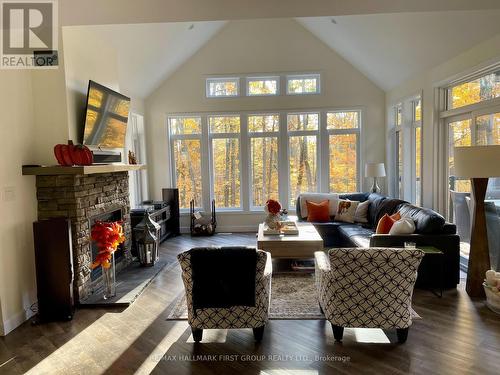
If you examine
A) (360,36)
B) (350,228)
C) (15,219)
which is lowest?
(350,228)

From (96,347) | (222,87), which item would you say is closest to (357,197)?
(222,87)

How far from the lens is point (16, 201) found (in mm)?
3281

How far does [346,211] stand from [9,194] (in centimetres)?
480

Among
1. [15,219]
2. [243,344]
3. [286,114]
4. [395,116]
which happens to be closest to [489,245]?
[243,344]

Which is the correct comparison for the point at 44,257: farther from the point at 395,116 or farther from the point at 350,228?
the point at 395,116

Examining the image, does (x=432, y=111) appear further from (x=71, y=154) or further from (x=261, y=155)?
(x=71, y=154)

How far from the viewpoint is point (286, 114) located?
7.13 meters

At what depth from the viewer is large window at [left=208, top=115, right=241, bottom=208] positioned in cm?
728

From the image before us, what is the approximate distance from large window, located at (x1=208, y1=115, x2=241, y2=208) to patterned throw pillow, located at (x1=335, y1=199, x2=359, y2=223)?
2.29 m

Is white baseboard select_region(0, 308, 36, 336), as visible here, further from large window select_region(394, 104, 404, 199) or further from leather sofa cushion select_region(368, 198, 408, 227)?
large window select_region(394, 104, 404, 199)

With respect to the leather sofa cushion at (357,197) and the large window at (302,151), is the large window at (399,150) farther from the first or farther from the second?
the large window at (302,151)

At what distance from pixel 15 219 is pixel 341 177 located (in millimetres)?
5737

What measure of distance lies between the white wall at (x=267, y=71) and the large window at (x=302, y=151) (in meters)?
0.30

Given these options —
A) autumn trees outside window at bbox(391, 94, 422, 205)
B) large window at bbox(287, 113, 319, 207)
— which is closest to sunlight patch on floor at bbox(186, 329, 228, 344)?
autumn trees outside window at bbox(391, 94, 422, 205)
